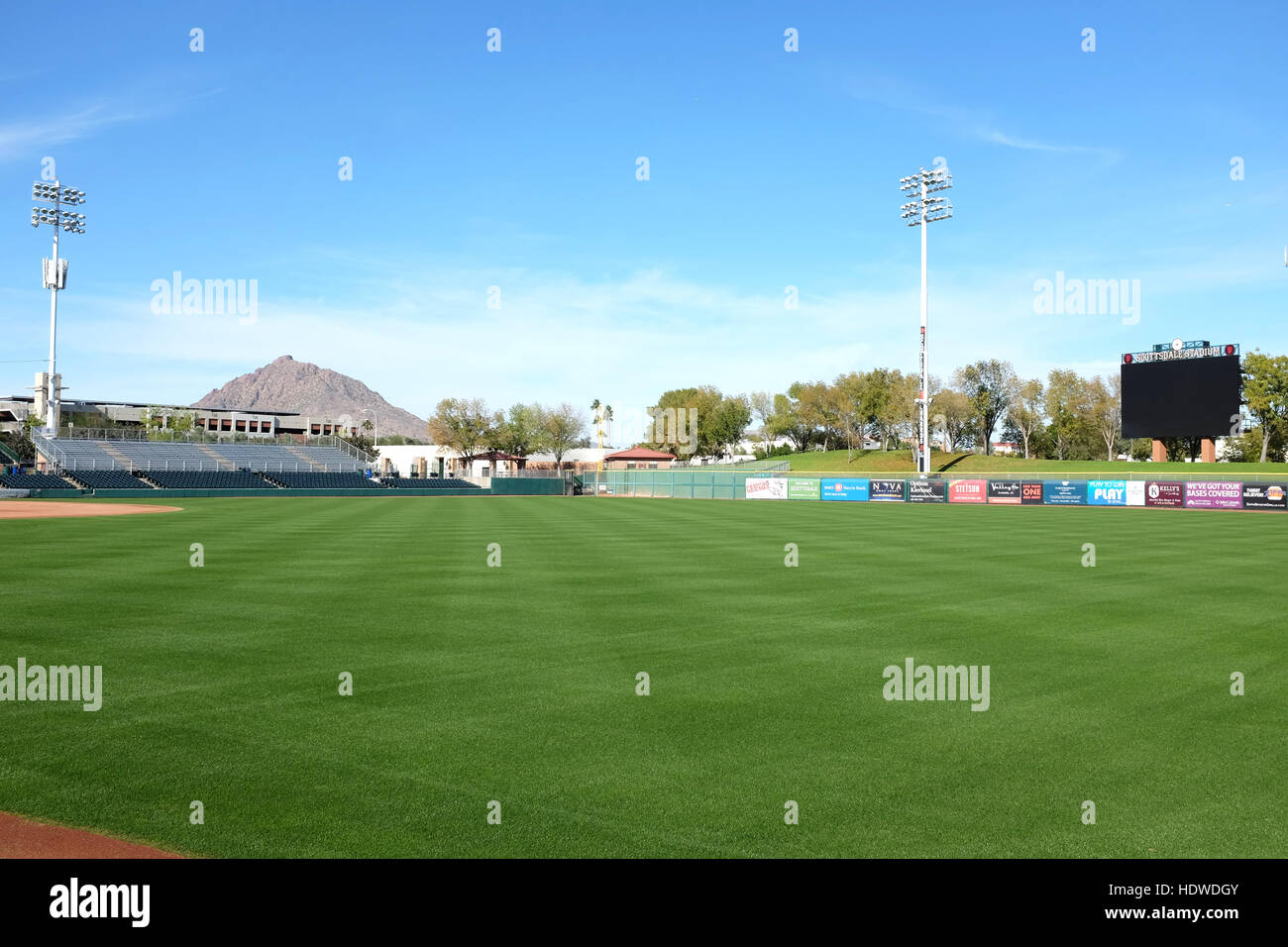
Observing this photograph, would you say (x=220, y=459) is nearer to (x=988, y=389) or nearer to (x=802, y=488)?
(x=802, y=488)

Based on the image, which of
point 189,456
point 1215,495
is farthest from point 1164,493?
point 189,456

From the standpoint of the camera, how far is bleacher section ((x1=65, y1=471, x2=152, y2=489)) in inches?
2124

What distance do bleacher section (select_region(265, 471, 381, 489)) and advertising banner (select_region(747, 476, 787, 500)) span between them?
93.0 ft

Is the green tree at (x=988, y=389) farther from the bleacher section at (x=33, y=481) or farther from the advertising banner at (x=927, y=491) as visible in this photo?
the bleacher section at (x=33, y=481)

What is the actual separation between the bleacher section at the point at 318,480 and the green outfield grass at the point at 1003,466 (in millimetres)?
39830

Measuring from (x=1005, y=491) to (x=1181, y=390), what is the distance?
71.5 feet

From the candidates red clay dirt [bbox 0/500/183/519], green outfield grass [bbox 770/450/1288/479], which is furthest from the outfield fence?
red clay dirt [bbox 0/500/183/519]

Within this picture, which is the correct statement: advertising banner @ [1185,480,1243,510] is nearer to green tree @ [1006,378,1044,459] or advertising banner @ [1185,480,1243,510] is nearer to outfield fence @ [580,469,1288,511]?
outfield fence @ [580,469,1288,511]

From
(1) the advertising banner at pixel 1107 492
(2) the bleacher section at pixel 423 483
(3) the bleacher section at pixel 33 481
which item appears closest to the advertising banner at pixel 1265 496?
(1) the advertising banner at pixel 1107 492

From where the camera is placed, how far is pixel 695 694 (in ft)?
24.6

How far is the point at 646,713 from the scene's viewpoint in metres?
6.93
